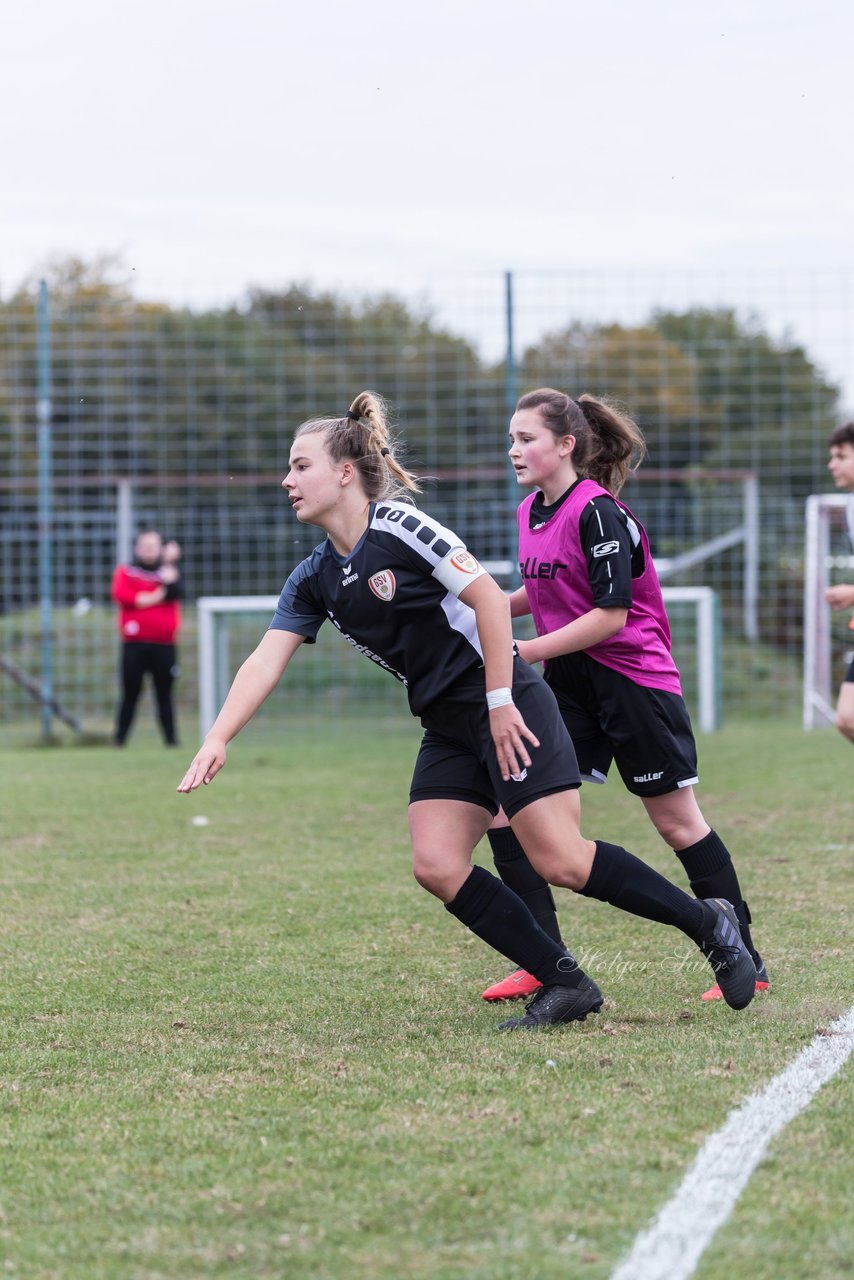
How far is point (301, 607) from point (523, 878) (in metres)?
1.14

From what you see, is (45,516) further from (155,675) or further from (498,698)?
(498,698)

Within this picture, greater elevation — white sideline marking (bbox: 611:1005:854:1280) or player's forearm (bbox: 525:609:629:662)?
player's forearm (bbox: 525:609:629:662)

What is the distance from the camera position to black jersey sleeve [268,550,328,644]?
420 cm

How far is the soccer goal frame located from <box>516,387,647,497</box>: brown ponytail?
972 cm

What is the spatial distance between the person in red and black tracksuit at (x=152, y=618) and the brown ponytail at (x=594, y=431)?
8970mm

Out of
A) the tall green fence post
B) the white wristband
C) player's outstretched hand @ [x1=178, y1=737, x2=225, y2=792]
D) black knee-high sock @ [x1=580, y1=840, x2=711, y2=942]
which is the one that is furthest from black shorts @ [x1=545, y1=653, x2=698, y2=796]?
the tall green fence post

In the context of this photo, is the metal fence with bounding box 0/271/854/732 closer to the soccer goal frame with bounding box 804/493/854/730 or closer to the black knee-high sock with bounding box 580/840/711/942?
the soccer goal frame with bounding box 804/493/854/730

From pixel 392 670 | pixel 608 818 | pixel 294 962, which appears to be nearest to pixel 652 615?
pixel 392 670

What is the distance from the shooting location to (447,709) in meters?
4.10

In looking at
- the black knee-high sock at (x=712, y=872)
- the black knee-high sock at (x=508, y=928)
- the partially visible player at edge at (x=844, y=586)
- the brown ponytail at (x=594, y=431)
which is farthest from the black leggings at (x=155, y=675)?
the black knee-high sock at (x=508, y=928)

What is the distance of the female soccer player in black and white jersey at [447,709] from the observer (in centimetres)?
394

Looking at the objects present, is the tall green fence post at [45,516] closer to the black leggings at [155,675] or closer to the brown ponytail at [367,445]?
the black leggings at [155,675]

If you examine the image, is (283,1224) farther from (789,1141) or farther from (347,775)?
(347,775)

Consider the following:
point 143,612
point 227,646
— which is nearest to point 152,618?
point 143,612
